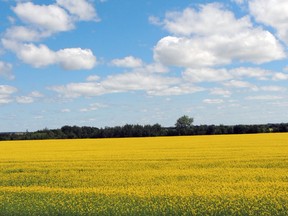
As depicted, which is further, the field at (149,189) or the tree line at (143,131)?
the tree line at (143,131)

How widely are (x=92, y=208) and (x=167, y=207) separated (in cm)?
223

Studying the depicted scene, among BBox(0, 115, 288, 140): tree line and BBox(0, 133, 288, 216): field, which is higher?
BBox(0, 115, 288, 140): tree line

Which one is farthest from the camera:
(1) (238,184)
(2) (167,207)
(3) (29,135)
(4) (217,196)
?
(3) (29,135)

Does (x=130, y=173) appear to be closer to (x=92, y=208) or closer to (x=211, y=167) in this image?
(x=211, y=167)

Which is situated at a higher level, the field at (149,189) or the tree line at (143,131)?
the tree line at (143,131)

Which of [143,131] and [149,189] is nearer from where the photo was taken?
[149,189]

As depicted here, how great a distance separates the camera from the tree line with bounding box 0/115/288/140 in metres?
Answer: 77.6

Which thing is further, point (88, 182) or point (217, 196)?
point (88, 182)

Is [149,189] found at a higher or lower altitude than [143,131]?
lower

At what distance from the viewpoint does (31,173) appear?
69.6ft

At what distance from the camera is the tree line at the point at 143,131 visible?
77.6 meters

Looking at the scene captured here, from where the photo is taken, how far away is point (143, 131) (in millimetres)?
79812

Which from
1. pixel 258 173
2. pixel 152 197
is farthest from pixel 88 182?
pixel 258 173

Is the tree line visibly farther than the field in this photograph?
Yes
